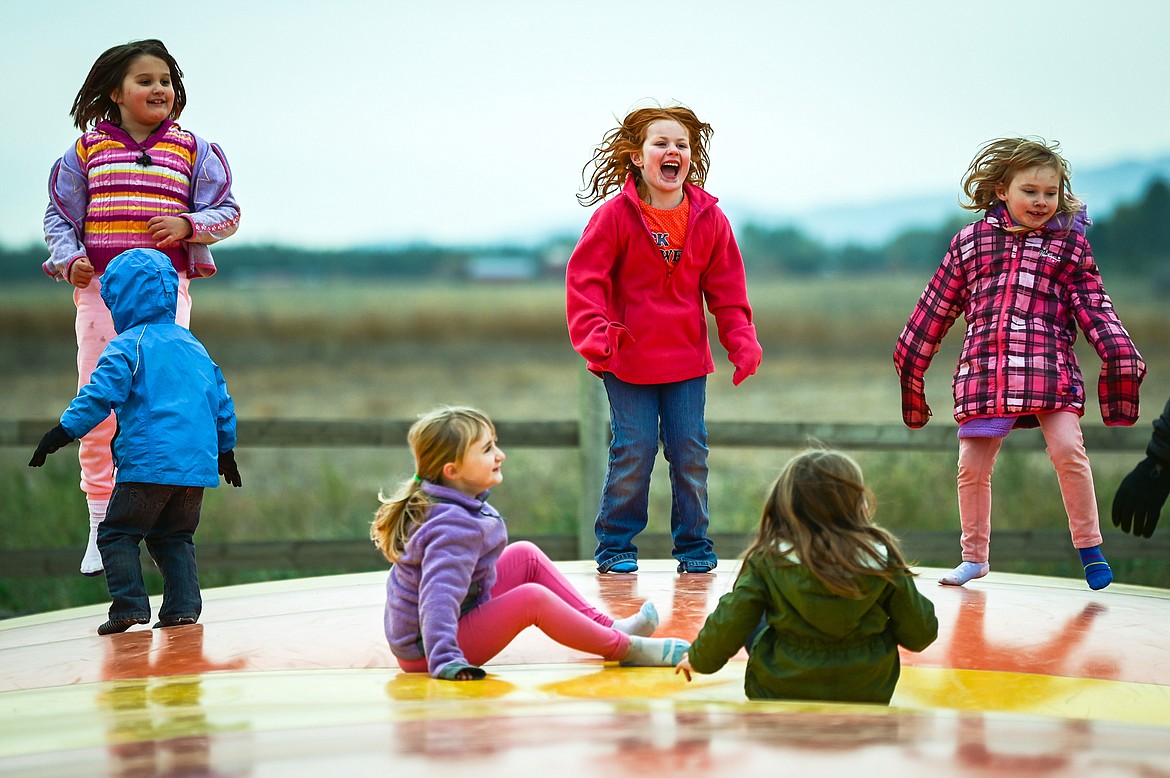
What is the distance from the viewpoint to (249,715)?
9.87ft

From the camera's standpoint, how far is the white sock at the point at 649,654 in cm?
340

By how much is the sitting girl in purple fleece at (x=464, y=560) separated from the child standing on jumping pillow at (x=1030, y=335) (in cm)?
161

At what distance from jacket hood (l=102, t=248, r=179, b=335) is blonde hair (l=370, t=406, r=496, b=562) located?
50.6 inches

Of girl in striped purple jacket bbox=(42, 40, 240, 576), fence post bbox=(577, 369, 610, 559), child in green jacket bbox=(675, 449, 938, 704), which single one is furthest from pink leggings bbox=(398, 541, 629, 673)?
fence post bbox=(577, 369, 610, 559)

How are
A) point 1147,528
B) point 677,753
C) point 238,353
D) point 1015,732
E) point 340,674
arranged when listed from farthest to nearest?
1. point 238,353
2. point 1147,528
3. point 340,674
4. point 1015,732
5. point 677,753

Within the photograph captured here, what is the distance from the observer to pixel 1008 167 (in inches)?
180

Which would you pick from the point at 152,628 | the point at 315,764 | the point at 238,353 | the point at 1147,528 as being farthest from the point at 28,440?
the point at 238,353

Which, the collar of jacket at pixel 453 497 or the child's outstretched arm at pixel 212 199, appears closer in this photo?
the collar of jacket at pixel 453 497

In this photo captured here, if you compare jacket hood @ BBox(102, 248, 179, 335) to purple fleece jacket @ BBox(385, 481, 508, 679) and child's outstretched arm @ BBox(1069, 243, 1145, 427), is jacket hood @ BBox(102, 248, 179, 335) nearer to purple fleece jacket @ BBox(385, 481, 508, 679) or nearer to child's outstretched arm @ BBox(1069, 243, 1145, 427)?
purple fleece jacket @ BBox(385, 481, 508, 679)

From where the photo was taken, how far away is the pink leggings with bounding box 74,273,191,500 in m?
4.64

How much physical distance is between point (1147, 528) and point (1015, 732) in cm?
228

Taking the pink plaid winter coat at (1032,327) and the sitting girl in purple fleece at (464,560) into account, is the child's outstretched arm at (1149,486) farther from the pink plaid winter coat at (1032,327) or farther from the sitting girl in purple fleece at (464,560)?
the sitting girl in purple fleece at (464,560)

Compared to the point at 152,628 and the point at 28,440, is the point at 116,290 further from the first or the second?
the point at 28,440

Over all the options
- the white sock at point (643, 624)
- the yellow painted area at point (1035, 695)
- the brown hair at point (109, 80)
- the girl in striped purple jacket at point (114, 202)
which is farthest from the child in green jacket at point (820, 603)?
the brown hair at point (109, 80)
